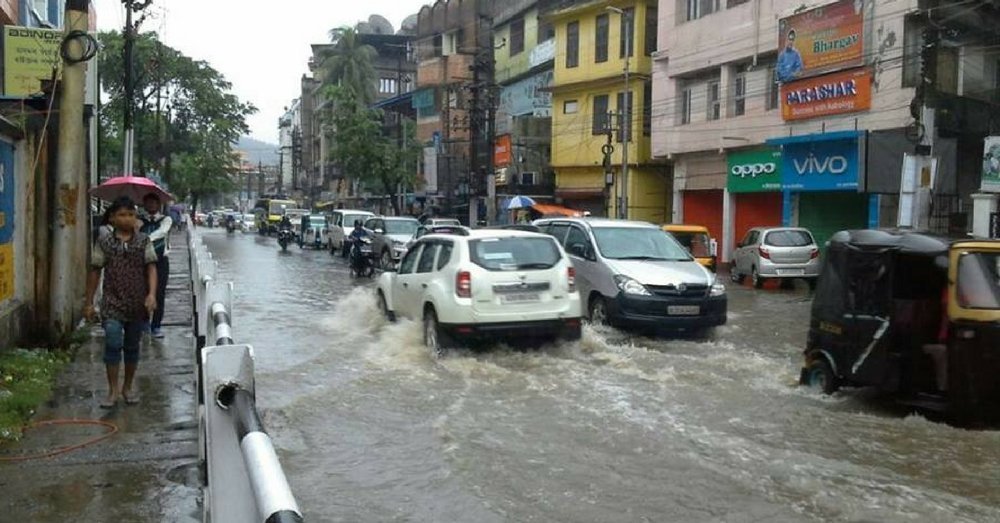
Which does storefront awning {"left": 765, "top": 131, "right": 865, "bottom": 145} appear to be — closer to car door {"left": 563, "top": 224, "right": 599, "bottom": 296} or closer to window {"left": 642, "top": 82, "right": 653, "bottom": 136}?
window {"left": 642, "top": 82, "right": 653, "bottom": 136}

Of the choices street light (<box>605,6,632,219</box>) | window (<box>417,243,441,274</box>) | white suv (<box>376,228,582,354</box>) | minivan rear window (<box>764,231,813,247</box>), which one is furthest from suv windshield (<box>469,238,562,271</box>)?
street light (<box>605,6,632,219</box>)

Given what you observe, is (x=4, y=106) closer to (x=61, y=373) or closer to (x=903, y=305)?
(x=61, y=373)

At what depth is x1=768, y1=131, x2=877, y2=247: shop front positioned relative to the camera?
82.6 ft

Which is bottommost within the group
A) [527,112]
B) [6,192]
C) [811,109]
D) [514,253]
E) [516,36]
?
[514,253]

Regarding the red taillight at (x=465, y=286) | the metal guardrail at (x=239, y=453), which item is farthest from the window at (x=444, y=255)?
the metal guardrail at (x=239, y=453)

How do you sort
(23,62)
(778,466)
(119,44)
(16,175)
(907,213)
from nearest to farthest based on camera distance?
(778,466) → (16,175) → (23,62) → (907,213) → (119,44)

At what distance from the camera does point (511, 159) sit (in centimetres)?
4203

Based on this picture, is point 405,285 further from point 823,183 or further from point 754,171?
point 754,171

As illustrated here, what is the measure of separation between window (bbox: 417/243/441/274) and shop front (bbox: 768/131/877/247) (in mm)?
16433

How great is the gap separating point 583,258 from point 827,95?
50.5 ft

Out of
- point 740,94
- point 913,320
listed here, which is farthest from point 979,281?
point 740,94

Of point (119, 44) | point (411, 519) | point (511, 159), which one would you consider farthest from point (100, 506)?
point (119, 44)

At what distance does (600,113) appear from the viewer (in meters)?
37.0

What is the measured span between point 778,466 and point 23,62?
15.4 meters
